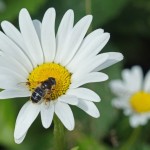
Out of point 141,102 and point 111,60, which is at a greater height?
point 111,60

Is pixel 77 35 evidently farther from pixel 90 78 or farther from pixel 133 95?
pixel 133 95

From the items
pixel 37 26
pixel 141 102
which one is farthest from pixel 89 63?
pixel 141 102

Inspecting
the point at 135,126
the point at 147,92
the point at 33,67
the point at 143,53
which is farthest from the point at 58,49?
the point at 143,53

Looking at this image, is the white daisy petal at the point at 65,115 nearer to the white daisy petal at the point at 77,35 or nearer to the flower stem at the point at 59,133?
the flower stem at the point at 59,133

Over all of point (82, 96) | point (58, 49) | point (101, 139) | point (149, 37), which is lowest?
point (101, 139)

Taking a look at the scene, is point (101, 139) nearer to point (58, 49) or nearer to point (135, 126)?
point (135, 126)

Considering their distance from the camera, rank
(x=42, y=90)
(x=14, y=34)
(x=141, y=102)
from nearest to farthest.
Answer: (x=42, y=90)
(x=14, y=34)
(x=141, y=102)
